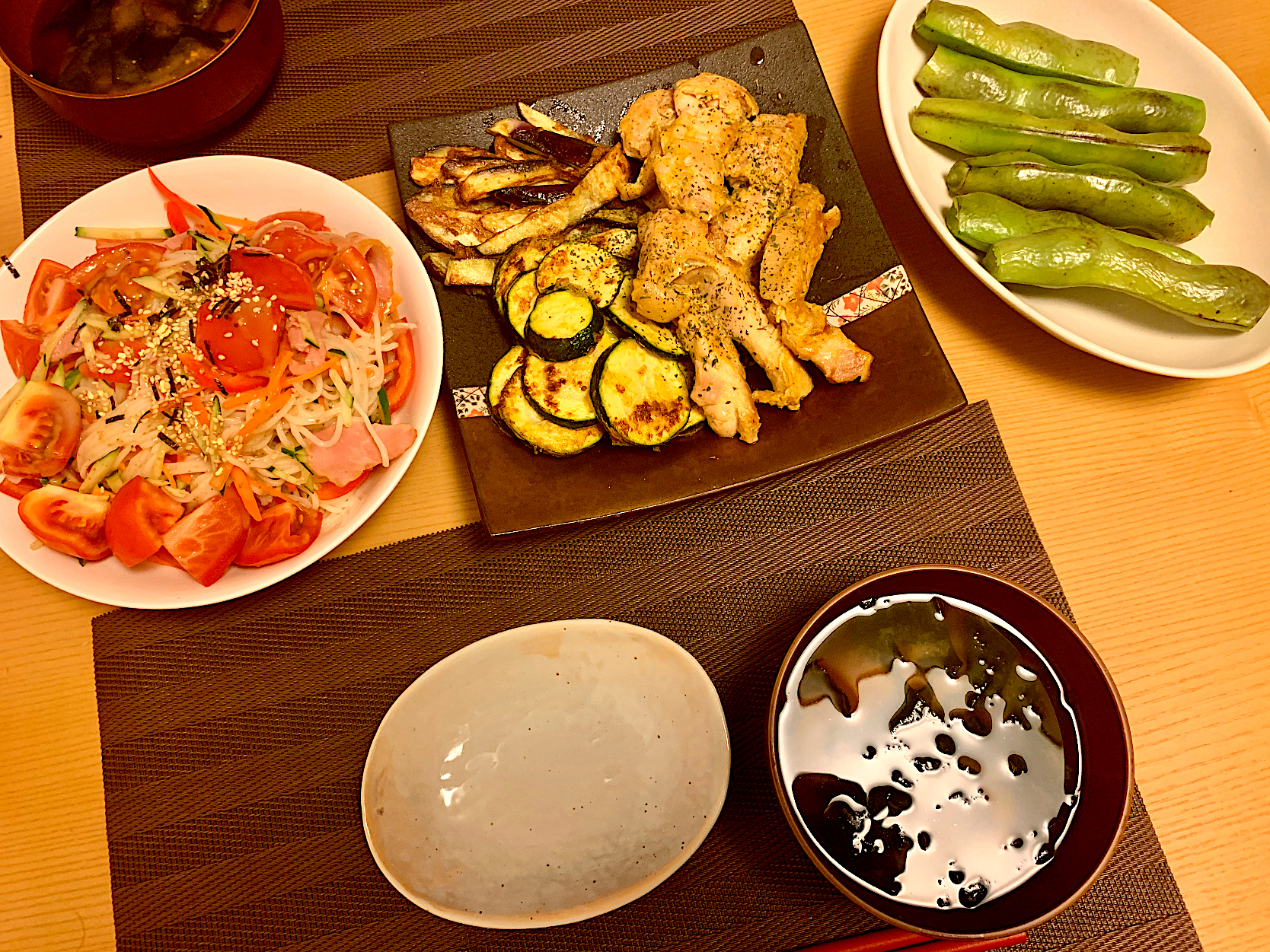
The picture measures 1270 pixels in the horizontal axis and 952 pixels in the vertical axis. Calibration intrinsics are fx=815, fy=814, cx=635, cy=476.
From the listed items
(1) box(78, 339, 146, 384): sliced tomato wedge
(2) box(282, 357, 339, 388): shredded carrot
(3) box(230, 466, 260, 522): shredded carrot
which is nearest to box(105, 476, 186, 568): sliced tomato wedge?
(3) box(230, 466, 260, 522): shredded carrot

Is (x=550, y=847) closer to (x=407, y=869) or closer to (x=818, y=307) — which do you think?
(x=407, y=869)

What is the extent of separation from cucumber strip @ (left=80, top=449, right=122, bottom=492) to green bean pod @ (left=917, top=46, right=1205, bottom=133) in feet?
7.37

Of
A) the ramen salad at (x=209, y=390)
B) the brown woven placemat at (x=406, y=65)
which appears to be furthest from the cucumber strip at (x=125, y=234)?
the brown woven placemat at (x=406, y=65)

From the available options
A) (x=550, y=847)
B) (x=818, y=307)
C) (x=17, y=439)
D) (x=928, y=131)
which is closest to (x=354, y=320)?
(x=17, y=439)

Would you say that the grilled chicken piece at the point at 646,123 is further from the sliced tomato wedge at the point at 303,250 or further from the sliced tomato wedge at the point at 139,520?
the sliced tomato wedge at the point at 139,520

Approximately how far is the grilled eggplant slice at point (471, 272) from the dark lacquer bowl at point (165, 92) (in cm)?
71

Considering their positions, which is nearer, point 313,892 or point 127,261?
point 313,892

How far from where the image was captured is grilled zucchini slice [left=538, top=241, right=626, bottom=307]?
201cm

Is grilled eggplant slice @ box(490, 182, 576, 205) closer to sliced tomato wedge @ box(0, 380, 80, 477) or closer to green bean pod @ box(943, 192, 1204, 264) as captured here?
green bean pod @ box(943, 192, 1204, 264)

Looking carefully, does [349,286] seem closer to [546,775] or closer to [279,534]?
[279,534]

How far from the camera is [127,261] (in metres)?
1.98

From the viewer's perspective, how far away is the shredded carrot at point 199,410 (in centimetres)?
192

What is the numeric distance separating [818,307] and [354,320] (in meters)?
1.15

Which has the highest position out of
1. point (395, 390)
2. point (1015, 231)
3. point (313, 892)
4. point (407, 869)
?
point (1015, 231)
